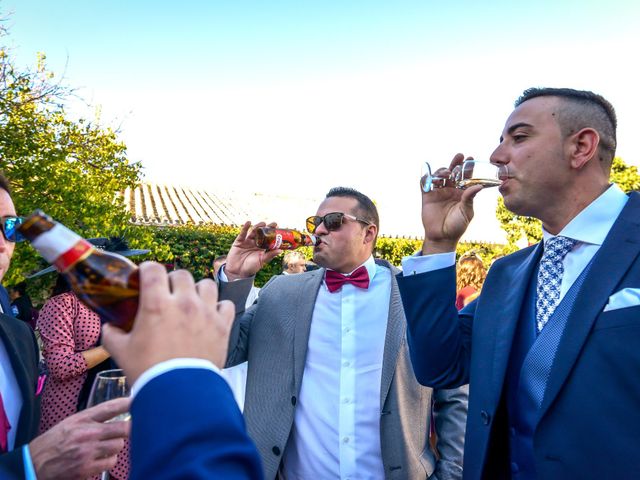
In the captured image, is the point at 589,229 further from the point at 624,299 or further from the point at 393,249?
the point at 393,249

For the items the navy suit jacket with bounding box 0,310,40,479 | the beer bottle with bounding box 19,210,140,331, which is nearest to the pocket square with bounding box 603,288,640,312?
the beer bottle with bounding box 19,210,140,331

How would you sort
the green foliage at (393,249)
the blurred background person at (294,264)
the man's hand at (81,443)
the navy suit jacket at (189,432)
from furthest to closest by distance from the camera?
the green foliage at (393,249) → the blurred background person at (294,264) → the man's hand at (81,443) → the navy suit jacket at (189,432)

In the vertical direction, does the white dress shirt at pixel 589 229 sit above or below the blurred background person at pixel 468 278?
above

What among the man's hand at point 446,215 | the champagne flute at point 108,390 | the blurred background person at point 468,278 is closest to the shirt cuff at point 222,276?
the man's hand at point 446,215

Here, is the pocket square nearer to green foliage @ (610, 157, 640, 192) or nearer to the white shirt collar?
the white shirt collar

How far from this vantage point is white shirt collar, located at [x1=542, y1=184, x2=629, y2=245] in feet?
6.83

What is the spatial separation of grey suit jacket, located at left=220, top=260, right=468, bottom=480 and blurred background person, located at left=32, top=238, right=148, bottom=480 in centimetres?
119

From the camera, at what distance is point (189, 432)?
2.60ft

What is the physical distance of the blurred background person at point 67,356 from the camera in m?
3.54

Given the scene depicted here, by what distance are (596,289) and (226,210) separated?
21334mm

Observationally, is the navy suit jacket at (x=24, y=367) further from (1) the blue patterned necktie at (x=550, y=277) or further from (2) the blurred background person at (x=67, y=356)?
(1) the blue patterned necktie at (x=550, y=277)

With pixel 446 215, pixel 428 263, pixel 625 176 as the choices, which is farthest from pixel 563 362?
pixel 625 176

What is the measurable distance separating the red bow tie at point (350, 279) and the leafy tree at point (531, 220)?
19138mm

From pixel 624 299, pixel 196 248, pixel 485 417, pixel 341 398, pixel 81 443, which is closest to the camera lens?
pixel 81 443
